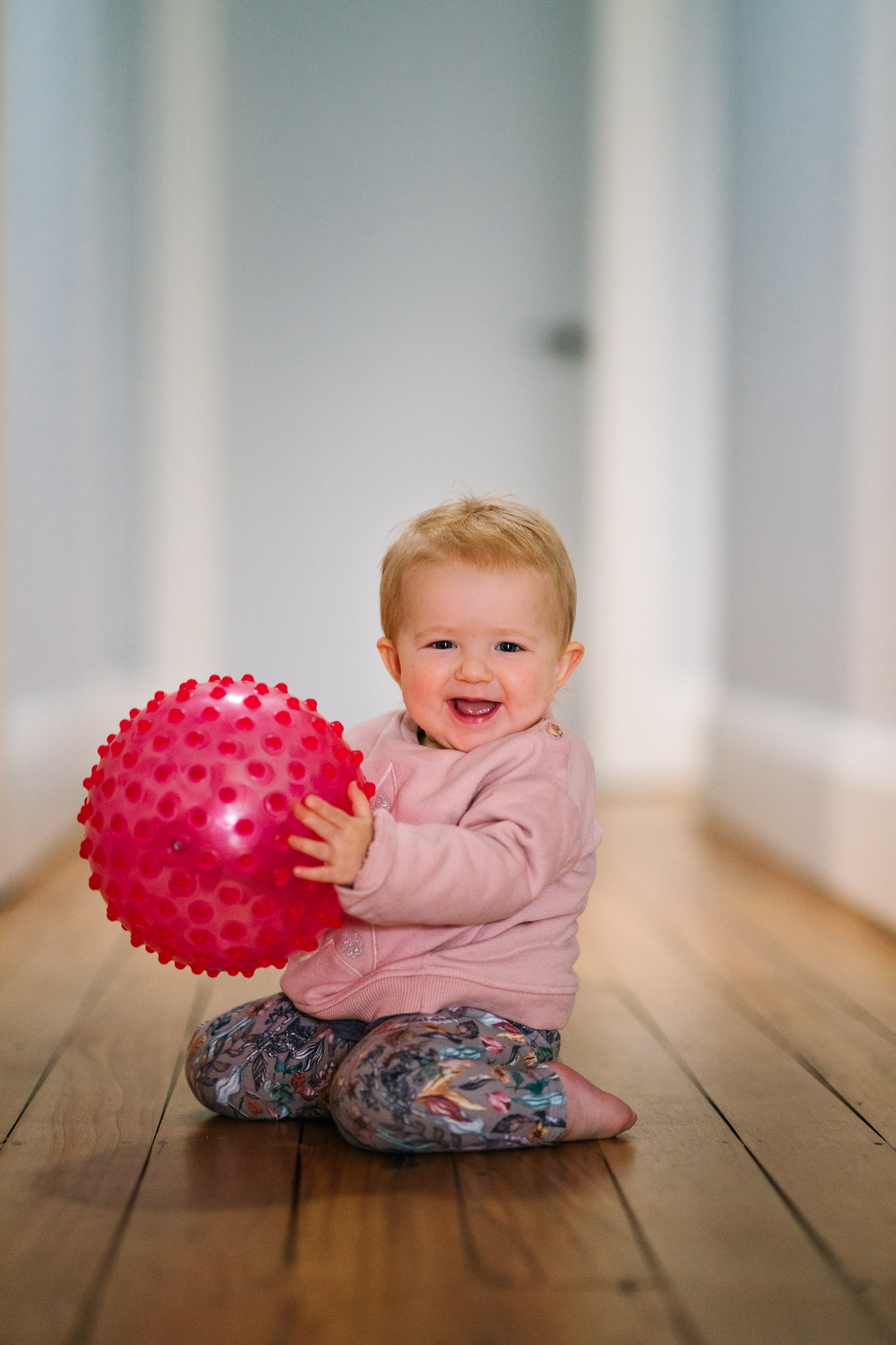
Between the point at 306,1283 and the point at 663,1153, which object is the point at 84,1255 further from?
the point at 663,1153

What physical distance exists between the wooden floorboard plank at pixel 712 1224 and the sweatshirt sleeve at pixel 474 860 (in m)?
0.25

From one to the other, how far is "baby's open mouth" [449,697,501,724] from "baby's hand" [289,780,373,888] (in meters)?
0.22

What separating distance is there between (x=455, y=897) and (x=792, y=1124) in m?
0.40

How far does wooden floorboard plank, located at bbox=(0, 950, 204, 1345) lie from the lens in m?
0.87

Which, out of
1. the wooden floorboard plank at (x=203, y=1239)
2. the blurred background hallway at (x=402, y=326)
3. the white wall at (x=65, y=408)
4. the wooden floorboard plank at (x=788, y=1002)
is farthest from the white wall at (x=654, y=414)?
the wooden floorboard plank at (x=203, y=1239)

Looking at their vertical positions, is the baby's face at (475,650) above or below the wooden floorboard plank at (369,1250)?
above

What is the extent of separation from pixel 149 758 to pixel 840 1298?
2.15ft

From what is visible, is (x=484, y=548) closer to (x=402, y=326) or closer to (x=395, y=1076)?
(x=395, y=1076)

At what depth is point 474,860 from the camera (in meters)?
1.12

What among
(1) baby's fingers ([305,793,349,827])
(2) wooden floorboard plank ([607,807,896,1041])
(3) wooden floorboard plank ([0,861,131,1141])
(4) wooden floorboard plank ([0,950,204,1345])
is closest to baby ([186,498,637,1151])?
(1) baby's fingers ([305,793,349,827])

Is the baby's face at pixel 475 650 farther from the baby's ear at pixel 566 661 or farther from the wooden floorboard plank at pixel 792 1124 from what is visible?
the wooden floorboard plank at pixel 792 1124

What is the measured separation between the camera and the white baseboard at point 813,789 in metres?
2.14

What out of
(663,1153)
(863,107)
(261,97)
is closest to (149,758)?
(663,1153)

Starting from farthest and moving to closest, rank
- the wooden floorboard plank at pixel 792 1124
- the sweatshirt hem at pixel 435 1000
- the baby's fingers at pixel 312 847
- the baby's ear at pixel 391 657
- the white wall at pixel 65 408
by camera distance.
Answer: the white wall at pixel 65 408 < the baby's ear at pixel 391 657 < the sweatshirt hem at pixel 435 1000 < the baby's fingers at pixel 312 847 < the wooden floorboard plank at pixel 792 1124
